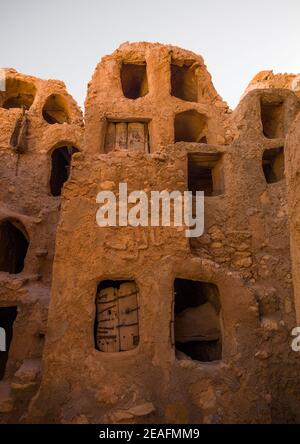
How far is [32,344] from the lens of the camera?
7098 mm

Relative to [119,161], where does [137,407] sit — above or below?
below

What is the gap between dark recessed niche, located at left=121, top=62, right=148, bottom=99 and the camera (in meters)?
11.8

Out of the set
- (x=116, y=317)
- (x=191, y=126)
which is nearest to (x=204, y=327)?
(x=116, y=317)

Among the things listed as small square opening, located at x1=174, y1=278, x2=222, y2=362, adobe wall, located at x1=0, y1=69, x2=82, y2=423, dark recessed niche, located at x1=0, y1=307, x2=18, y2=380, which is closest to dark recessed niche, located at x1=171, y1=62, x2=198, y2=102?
adobe wall, located at x1=0, y1=69, x2=82, y2=423

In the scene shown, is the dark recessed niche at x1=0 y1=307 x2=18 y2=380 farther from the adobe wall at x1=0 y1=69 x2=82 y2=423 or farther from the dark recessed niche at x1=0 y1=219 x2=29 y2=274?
the dark recessed niche at x1=0 y1=219 x2=29 y2=274

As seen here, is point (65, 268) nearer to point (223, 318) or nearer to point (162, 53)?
point (223, 318)

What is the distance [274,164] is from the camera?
888 cm

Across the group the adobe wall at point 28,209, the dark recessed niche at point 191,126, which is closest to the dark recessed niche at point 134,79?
the dark recessed niche at point 191,126

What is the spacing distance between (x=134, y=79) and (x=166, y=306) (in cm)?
1012

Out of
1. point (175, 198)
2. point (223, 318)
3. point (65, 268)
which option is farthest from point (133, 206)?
point (223, 318)

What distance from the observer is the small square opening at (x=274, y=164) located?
8453 millimetres

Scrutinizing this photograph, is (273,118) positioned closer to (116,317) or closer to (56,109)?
(116,317)

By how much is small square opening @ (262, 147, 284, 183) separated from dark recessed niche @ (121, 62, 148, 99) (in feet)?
18.5
